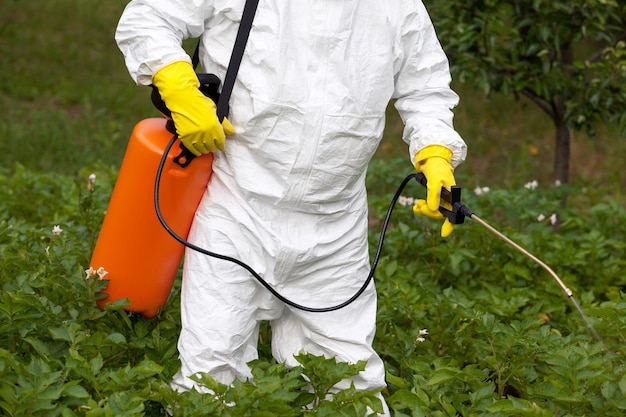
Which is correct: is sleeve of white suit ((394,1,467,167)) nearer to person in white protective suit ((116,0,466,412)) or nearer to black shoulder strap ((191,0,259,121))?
person in white protective suit ((116,0,466,412))

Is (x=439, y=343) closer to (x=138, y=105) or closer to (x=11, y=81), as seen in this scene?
(x=138, y=105)

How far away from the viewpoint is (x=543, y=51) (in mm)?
4461

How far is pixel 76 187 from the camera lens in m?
4.16

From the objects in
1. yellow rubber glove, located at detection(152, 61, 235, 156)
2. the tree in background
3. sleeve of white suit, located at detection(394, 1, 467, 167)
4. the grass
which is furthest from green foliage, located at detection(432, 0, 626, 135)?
yellow rubber glove, located at detection(152, 61, 235, 156)

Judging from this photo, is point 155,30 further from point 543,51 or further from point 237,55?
point 543,51

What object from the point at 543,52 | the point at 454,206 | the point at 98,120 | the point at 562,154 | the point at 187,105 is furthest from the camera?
the point at 98,120

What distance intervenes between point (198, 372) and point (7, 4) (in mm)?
7609

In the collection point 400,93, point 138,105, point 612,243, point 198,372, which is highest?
point 400,93

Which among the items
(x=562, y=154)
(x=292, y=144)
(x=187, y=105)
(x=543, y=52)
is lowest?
(x=562, y=154)

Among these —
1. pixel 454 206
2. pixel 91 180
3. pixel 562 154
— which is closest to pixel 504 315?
pixel 454 206

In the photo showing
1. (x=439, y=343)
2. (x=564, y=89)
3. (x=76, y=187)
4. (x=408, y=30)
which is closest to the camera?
(x=408, y=30)

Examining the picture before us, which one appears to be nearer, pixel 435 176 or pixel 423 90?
pixel 435 176

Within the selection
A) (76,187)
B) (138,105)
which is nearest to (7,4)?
(138,105)

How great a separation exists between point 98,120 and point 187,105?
4621mm
